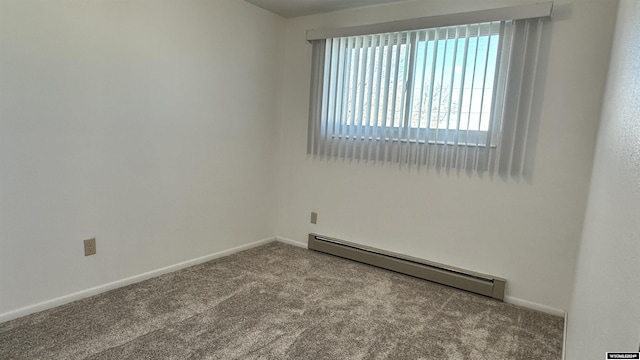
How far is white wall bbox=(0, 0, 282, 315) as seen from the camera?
2.03m

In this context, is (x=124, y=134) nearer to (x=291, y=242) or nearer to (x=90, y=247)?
(x=90, y=247)

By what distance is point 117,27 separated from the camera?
236cm

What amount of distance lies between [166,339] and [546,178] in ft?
8.38

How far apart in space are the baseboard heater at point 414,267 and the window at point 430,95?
0.79 m

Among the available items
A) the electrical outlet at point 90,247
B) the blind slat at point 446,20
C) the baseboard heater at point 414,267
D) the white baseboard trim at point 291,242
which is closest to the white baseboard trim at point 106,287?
the electrical outlet at point 90,247

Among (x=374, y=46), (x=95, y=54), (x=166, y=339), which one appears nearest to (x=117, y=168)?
(x=95, y=54)

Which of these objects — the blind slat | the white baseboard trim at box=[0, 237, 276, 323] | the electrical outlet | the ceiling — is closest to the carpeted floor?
the white baseboard trim at box=[0, 237, 276, 323]

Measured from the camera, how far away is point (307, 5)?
3.21 m

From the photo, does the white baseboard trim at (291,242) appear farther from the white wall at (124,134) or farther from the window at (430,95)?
the window at (430,95)

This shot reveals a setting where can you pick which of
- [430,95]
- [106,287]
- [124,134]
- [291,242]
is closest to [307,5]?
[430,95]

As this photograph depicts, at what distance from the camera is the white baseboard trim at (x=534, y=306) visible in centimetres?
251

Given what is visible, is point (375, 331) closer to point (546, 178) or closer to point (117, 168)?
point (546, 178)

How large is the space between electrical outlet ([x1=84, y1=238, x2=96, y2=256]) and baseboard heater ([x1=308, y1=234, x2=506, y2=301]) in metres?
1.83

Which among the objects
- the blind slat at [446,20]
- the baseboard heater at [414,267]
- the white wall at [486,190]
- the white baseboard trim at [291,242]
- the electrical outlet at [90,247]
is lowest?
the white baseboard trim at [291,242]
